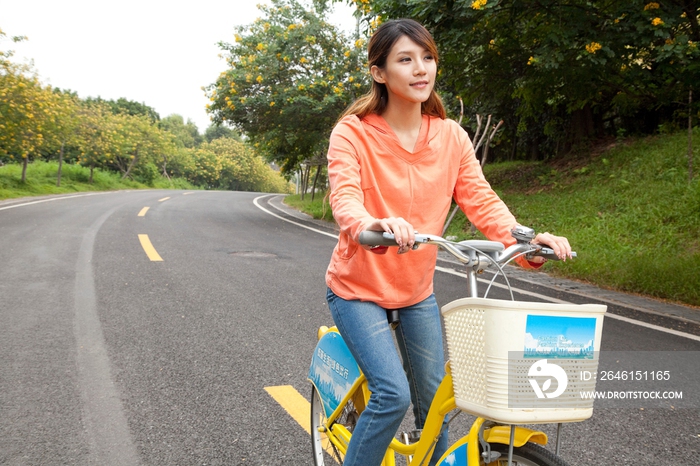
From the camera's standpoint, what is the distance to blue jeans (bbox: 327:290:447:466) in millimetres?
2016

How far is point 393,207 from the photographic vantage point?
2.12m

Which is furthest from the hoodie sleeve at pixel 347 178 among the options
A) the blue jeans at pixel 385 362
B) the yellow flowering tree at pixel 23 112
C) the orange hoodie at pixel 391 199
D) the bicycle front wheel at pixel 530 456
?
the yellow flowering tree at pixel 23 112

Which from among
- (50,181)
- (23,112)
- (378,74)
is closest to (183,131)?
(50,181)

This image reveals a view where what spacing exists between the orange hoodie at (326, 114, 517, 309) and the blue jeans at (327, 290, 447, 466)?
0.07m

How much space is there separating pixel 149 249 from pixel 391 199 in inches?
327

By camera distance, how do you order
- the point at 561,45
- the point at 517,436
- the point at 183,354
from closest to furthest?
the point at 517,436
the point at 183,354
the point at 561,45

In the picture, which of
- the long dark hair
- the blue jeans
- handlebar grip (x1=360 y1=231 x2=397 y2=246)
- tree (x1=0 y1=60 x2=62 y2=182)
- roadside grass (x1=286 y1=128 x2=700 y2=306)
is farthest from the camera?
tree (x1=0 y1=60 x2=62 y2=182)

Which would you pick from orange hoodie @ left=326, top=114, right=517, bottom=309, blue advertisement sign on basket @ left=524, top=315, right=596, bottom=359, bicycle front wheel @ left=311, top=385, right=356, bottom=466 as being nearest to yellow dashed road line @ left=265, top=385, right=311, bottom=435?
bicycle front wheel @ left=311, top=385, right=356, bottom=466

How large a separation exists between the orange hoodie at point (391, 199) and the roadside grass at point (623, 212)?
6.39 m

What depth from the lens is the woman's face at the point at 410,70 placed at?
211cm

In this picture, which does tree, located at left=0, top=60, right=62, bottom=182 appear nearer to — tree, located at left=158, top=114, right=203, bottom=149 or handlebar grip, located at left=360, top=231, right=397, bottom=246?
handlebar grip, located at left=360, top=231, right=397, bottom=246

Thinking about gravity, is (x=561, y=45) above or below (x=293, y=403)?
above

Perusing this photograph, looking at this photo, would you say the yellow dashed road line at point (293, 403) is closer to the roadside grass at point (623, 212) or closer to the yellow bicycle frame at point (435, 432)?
the yellow bicycle frame at point (435, 432)

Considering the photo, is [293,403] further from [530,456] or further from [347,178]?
[530,456]
